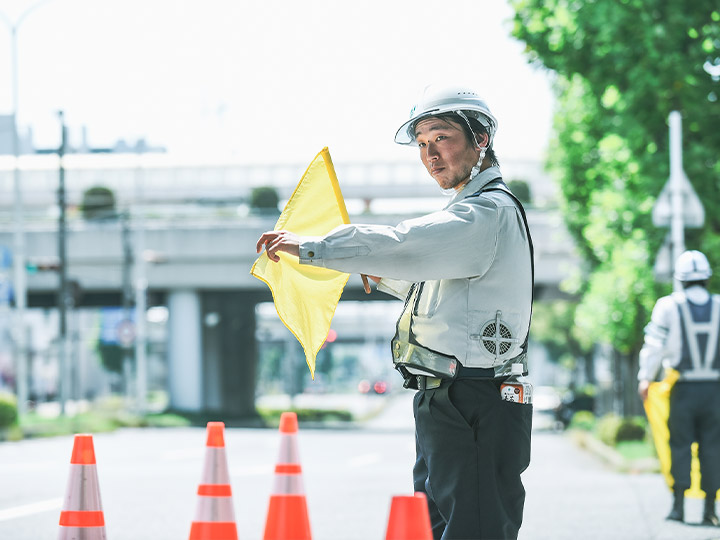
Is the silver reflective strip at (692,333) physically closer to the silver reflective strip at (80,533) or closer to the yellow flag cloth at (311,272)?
the silver reflective strip at (80,533)

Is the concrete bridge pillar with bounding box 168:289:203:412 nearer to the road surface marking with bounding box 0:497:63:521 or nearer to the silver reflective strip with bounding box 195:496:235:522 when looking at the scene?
the road surface marking with bounding box 0:497:63:521

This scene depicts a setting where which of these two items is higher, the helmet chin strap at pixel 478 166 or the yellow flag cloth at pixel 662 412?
the helmet chin strap at pixel 478 166

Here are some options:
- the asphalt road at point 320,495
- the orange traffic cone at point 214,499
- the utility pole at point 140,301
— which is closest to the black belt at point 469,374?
the orange traffic cone at point 214,499

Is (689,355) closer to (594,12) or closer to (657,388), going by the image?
(657,388)

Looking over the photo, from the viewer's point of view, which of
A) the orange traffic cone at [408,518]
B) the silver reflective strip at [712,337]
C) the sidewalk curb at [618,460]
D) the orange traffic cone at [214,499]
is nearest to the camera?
the orange traffic cone at [408,518]

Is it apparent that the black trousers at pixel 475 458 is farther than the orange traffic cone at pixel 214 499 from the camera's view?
No

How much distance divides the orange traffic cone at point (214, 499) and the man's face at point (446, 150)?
1987 mm

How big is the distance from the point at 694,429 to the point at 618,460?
8145 mm

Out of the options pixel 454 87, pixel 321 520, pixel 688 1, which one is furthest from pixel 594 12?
pixel 454 87

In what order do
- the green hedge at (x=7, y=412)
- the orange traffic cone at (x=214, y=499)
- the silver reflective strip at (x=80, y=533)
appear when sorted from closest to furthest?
the silver reflective strip at (x=80, y=533), the orange traffic cone at (x=214, y=499), the green hedge at (x=7, y=412)

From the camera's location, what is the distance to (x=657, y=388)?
8562 millimetres

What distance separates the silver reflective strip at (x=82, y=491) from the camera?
4.79 m

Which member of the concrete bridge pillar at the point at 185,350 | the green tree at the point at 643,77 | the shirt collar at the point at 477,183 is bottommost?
the concrete bridge pillar at the point at 185,350

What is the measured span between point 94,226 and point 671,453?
3344cm
